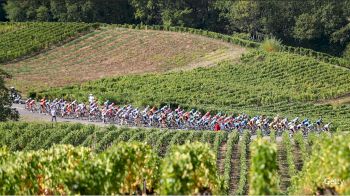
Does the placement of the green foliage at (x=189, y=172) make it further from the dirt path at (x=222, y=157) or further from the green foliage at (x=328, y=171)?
the dirt path at (x=222, y=157)

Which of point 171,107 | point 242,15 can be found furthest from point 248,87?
point 242,15

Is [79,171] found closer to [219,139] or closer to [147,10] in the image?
[219,139]

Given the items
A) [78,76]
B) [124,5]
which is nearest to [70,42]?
[78,76]

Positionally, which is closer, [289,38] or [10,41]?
[10,41]

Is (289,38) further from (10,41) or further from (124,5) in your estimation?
(10,41)

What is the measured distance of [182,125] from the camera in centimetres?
5341

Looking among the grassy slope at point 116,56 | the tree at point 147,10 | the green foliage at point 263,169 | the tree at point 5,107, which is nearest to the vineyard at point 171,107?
the green foliage at point 263,169

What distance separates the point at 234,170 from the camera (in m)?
40.5

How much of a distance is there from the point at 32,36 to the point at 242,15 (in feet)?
101

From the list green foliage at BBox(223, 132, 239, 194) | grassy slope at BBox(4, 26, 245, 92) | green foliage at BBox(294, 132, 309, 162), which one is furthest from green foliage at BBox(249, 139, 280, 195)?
grassy slope at BBox(4, 26, 245, 92)

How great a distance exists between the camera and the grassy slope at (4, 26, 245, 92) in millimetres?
83500

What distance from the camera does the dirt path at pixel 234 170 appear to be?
122 feet

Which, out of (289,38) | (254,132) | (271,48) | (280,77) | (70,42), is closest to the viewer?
(254,132)

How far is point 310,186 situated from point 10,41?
72.6 metres
